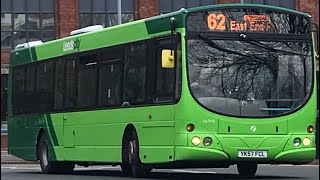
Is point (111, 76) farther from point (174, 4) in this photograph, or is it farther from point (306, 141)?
point (174, 4)

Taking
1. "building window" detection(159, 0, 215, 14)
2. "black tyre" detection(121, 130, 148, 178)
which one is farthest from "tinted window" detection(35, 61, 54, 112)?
"building window" detection(159, 0, 215, 14)

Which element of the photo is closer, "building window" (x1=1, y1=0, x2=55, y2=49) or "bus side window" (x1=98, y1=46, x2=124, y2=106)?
"bus side window" (x1=98, y1=46, x2=124, y2=106)

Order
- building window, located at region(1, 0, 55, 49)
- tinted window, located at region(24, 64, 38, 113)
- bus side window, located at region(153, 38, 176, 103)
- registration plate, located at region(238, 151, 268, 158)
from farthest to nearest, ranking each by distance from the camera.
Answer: building window, located at region(1, 0, 55, 49)
tinted window, located at region(24, 64, 38, 113)
bus side window, located at region(153, 38, 176, 103)
registration plate, located at region(238, 151, 268, 158)

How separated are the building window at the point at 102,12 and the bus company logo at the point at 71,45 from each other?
3012 cm

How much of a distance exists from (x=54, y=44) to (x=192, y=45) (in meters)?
6.94

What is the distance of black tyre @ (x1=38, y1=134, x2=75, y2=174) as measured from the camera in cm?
2442

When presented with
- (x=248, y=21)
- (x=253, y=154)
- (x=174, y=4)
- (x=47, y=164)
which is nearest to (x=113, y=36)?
(x=248, y=21)

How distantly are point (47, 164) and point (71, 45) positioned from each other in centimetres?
328

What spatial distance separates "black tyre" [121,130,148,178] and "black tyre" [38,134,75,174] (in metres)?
4.34

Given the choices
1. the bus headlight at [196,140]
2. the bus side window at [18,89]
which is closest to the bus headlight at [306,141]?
the bus headlight at [196,140]

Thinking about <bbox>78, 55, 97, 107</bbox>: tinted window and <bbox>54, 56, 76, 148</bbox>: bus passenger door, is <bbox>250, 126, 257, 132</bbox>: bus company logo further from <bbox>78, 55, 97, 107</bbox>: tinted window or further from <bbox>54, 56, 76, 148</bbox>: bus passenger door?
<bbox>54, 56, 76, 148</bbox>: bus passenger door

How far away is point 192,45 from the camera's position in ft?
58.9

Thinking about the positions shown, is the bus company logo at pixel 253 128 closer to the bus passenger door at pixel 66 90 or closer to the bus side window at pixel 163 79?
the bus side window at pixel 163 79

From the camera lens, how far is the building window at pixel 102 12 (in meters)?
53.7
